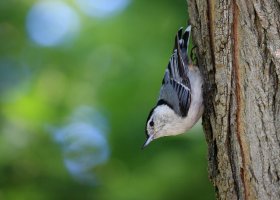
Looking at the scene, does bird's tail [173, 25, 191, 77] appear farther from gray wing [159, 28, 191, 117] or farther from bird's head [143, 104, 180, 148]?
bird's head [143, 104, 180, 148]

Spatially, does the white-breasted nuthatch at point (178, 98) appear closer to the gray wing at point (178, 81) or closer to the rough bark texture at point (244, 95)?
the gray wing at point (178, 81)

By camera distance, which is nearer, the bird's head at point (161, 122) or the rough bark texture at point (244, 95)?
the rough bark texture at point (244, 95)

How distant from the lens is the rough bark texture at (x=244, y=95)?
2.99m

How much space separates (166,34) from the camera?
16.5ft

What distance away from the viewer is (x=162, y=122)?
15.0 ft

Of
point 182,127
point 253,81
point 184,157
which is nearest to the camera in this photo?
point 253,81

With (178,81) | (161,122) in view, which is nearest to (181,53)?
(178,81)

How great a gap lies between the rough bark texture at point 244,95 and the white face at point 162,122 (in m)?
1.14

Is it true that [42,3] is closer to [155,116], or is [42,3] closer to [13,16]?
[13,16]

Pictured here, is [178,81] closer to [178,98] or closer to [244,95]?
[178,98]

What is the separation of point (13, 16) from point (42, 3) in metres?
0.25

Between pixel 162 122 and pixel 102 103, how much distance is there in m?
0.63

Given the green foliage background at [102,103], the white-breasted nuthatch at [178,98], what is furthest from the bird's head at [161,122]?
the green foliage background at [102,103]

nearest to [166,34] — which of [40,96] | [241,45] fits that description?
[40,96]
